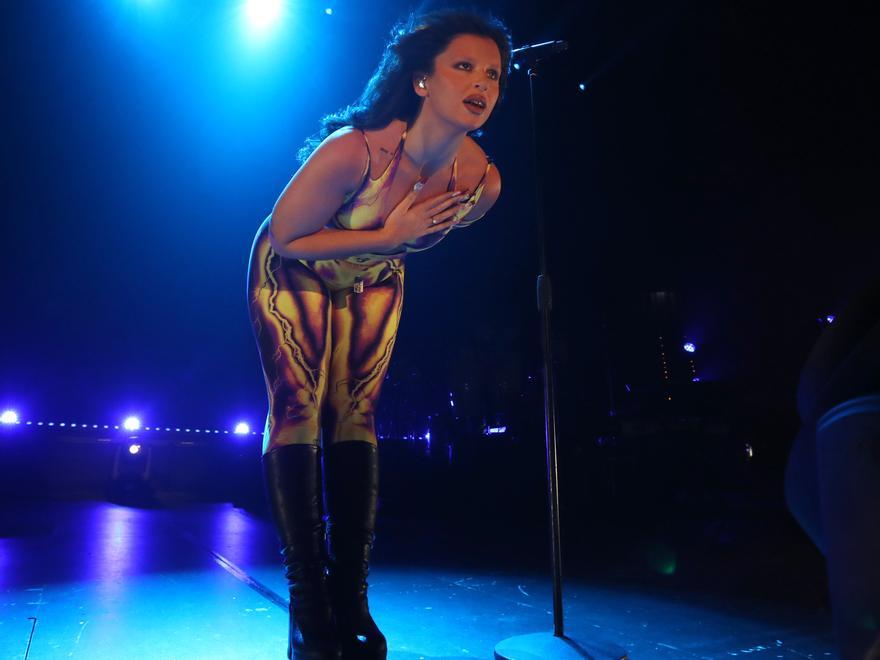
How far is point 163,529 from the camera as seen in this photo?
371 centimetres

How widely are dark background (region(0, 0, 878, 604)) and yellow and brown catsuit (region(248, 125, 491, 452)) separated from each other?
2122 mm

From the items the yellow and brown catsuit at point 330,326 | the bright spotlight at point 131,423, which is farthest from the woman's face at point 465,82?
the bright spotlight at point 131,423

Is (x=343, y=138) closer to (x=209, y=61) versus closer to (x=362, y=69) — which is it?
(x=362, y=69)

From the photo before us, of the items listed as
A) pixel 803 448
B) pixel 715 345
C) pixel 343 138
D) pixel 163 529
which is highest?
pixel 715 345

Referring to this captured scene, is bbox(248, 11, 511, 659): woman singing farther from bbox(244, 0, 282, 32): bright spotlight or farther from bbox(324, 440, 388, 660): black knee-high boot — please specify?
bbox(244, 0, 282, 32): bright spotlight

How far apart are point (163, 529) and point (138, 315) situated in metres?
3.07

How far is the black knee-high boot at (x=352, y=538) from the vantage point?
1.11 m

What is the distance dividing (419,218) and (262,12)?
379cm

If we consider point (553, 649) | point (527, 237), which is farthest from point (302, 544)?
point (527, 237)

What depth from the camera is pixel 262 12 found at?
4.00 metres

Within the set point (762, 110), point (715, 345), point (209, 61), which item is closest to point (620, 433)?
point (715, 345)

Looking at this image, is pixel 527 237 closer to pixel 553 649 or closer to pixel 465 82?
pixel 465 82

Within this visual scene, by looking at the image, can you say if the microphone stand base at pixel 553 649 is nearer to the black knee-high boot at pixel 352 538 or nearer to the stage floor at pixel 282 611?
the stage floor at pixel 282 611

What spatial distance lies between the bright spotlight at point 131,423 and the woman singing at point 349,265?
7004 mm
